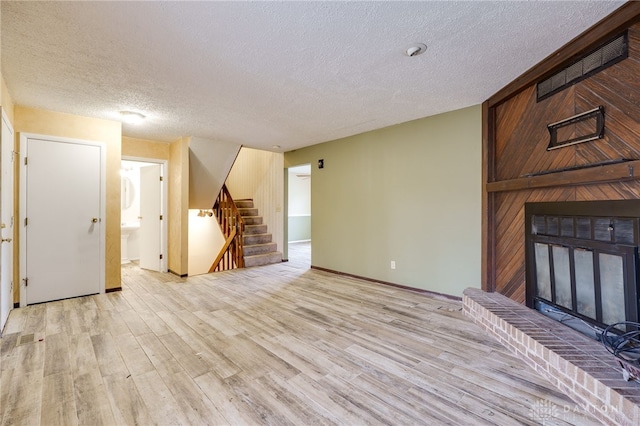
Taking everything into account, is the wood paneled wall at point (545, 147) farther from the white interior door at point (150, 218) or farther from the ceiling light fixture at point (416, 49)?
the white interior door at point (150, 218)

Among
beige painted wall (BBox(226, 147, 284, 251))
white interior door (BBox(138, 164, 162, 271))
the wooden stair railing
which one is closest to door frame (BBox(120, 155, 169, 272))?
white interior door (BBox(138, 164, 162, 271))

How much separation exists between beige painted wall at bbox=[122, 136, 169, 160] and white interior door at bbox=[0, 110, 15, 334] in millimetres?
1609

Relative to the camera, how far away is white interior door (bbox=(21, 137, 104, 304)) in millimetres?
3451

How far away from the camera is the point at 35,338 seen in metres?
2.54

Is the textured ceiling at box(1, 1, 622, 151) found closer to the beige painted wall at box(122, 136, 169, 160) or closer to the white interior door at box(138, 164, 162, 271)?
the beige painted wall at box(122, 136, 169, 160)

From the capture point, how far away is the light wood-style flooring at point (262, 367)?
163cm

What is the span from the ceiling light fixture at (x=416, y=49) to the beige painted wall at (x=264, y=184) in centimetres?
424

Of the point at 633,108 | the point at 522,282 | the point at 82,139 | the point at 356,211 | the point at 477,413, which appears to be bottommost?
the point at 477,413

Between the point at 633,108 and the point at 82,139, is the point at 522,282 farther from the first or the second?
the point at 82,139

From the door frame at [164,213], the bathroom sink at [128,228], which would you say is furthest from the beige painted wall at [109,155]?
the bathroom sink at [128,228]

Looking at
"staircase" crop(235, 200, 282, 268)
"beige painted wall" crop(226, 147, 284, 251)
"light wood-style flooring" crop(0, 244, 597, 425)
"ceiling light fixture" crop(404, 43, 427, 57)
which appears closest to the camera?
"light wood-style flooring" crop(0, 244, 597, 425)

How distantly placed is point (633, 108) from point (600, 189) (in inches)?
22.2

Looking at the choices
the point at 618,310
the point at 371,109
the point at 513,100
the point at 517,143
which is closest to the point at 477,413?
the point at 618,310

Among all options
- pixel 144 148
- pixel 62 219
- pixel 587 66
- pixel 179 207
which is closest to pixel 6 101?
pixel 62 219
